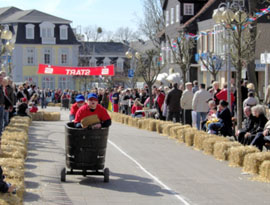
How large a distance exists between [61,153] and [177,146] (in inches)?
153

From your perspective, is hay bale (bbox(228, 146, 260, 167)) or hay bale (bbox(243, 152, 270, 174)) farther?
hay bale (bbox(228, 146, 260, 167))

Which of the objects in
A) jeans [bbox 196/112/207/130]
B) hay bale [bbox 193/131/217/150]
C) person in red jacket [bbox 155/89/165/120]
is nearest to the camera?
hay bale [bbox 193/131/217/150]

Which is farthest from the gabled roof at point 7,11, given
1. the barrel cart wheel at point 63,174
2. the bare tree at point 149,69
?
the barrel cart wheel at point 63,174

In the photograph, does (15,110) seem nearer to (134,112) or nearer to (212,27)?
(134,112)

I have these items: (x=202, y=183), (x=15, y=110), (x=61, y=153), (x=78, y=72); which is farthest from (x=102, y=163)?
(x=78, y=72)

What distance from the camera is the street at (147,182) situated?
991 centimetres

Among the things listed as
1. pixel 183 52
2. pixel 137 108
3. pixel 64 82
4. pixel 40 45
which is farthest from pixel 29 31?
pixel 137 108

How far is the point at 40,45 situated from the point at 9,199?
79565 mm

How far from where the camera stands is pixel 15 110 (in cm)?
2786

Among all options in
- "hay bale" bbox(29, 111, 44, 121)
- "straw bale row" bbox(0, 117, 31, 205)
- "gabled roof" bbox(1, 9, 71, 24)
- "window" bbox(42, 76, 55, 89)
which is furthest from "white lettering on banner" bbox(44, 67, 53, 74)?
"gabled roof" bbox(1, 9, 71, 24)

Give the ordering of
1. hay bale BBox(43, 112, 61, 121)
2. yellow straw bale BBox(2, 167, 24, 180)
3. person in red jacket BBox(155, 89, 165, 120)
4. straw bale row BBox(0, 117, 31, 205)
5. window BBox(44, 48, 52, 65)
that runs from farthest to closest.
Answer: window BBox(44, 48, 52, 65) → hay bale BBox(43, 112, 61, 121) → person in red jacket BBox(155, 89, 165, 120) → yellow straw bale BBox(2, 167, 24, 180) → straw bale row BBox(0, 117, 31, 205)

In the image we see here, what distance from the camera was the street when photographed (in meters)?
9.91

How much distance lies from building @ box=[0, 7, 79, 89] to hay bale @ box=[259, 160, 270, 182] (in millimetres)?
73133

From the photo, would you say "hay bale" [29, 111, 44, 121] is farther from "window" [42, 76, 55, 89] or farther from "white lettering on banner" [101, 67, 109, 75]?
"window" [42, 76, 55, 89]
